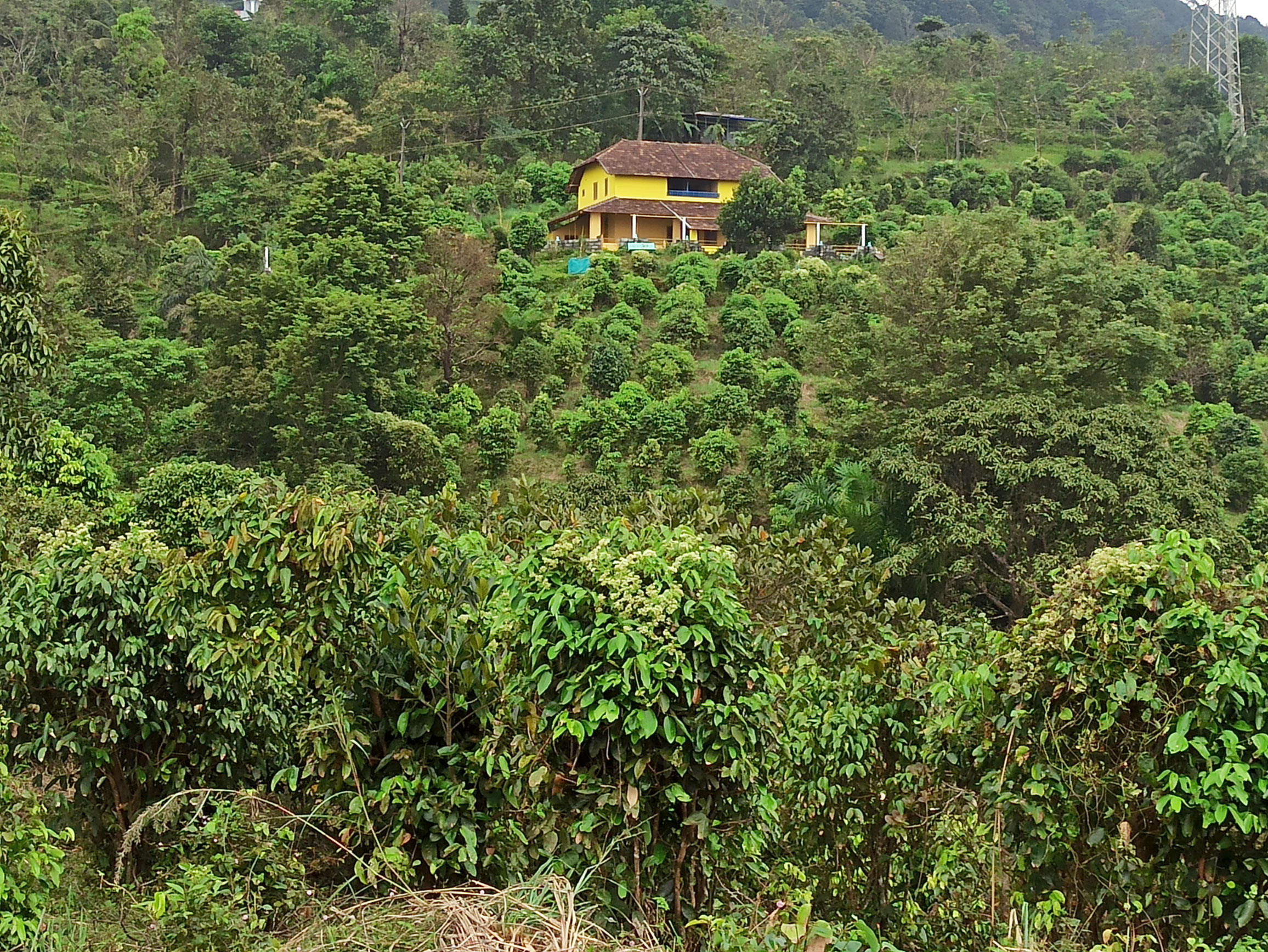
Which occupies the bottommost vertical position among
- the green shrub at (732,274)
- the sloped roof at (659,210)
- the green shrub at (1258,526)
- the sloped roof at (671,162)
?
the green shrub at (1258,526)

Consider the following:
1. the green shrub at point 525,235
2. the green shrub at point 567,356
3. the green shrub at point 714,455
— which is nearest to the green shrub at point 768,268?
the green shrub at point 567,356

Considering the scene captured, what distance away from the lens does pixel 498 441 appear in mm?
21219

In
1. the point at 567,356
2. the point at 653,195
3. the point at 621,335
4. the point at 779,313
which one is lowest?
the point at 567,356

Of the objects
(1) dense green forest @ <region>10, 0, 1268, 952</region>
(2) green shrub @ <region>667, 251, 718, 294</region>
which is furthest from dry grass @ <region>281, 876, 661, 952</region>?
(2) green shrub @ <region>667, 251, 718, 294</region>

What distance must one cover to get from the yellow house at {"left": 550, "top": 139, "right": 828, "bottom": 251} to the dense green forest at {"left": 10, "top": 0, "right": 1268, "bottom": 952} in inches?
64.9

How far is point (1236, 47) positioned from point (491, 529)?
4597cm

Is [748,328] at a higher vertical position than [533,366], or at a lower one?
higher

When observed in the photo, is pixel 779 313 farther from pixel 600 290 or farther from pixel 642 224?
pixel 642 224

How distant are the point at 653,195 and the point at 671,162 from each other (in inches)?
48.4

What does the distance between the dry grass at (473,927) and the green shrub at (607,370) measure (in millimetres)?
19745

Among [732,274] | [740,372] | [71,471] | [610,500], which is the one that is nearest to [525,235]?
[732,274]

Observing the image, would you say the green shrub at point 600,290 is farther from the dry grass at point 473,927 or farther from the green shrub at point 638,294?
the dry grass at point 473,927

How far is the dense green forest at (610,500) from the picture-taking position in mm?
3381

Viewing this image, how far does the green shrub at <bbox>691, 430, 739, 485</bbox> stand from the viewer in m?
20.2
